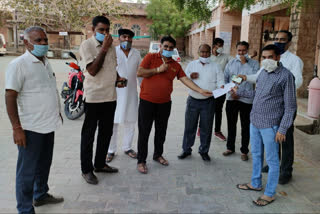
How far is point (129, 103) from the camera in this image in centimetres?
464

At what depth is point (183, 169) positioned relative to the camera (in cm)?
434

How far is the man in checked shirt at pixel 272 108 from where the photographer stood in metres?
3.17

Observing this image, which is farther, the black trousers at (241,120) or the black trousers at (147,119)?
the black trousers at (241,120)

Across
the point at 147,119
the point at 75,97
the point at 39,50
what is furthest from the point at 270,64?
the point at 75,97

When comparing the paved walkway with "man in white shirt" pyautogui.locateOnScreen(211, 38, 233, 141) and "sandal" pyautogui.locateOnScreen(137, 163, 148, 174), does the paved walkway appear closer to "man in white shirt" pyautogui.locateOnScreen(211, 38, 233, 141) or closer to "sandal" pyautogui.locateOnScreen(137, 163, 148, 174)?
"sandal" pyautogui.locateOnScreen(137, 163, 148, 174)

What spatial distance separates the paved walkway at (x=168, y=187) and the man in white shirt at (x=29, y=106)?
0.54m

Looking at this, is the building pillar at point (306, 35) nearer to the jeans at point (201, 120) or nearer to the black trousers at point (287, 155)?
the jeans at point (201, 120)

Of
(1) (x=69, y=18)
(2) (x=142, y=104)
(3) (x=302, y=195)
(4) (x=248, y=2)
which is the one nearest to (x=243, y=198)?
(3) (x=302, y=195)

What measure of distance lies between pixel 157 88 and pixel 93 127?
1.01 metres

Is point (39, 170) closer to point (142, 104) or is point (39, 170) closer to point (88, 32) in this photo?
point (142, 104)

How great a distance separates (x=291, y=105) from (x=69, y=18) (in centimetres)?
2212

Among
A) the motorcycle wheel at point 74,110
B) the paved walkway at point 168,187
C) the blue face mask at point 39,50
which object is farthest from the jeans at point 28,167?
the motorcycle wheel at point 74,110

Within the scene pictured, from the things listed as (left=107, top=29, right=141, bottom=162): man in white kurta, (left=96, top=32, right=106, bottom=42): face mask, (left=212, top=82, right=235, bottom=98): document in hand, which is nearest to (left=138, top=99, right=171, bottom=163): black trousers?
(left=107, top=29, right=141, bottom=162): man in white kurta

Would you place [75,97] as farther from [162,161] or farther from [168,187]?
[168,187]
